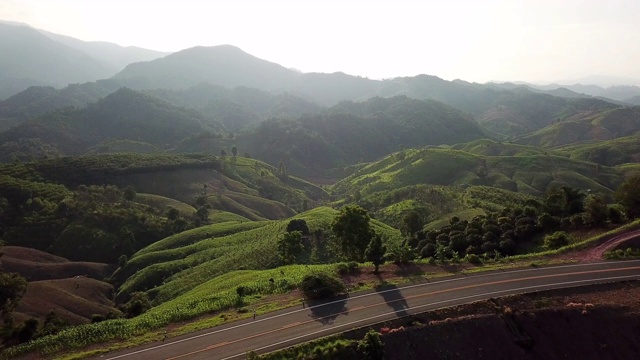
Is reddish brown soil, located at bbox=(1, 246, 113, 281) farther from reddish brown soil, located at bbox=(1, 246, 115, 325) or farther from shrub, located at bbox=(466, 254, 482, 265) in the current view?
shrub, located at bbox=(466, 254, 482, 265)

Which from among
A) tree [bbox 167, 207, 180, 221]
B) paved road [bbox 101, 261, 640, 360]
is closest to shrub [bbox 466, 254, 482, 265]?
paved road [bbox 101, 261, 640, 360]

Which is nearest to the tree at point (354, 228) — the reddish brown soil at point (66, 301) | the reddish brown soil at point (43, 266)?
the reddish brown soil at point (66, 301)

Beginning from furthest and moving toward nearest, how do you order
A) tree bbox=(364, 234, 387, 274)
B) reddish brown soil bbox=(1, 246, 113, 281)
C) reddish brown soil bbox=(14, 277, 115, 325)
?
reddish brown soil bbox=(1, 246, 113, 281)
reddish brown soil bbox=(14, 277, 115, 325)
tree bbox=(364, 234, 387, 274)

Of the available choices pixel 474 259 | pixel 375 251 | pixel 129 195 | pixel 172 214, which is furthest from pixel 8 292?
pixel 129 195

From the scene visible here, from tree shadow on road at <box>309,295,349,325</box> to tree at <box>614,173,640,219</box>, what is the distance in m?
55.7

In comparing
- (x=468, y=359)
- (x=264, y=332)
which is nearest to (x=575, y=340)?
(x=468, y=359)

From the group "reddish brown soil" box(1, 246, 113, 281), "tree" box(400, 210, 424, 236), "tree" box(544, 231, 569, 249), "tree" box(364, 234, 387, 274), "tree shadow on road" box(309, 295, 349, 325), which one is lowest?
"reddish brown soil" box(1, 246, 113, 281)

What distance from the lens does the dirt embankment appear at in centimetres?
3872

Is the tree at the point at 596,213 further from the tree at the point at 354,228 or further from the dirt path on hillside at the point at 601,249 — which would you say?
the tree at the point at 354,228

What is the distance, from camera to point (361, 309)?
146 ft

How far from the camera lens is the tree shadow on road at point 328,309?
4303 cm

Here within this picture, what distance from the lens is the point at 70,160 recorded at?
182 m

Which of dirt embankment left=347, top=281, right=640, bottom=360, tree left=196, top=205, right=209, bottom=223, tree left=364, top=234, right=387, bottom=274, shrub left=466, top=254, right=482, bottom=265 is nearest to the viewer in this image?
dirt embankment left=347, top=281, right=640, bottom=360

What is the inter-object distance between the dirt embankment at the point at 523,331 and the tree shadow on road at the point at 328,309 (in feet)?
15.1
